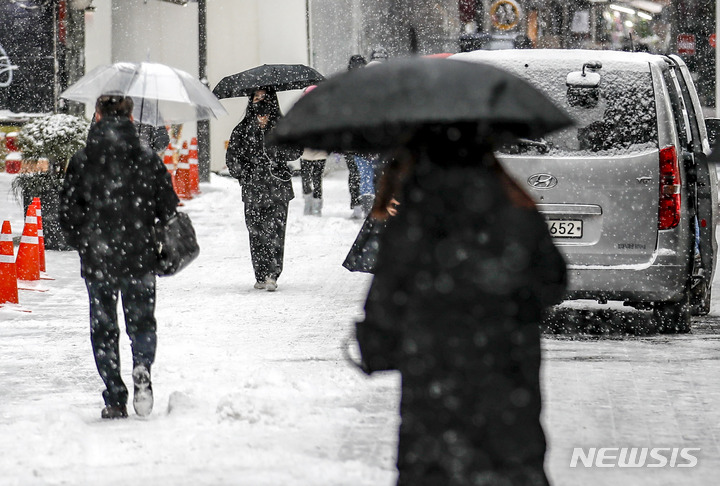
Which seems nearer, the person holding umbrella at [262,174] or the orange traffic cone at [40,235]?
the person holding umbrella at [262,174]

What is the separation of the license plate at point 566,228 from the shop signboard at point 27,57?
1331 centimetres

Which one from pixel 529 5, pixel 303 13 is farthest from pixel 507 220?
pixel 529 5

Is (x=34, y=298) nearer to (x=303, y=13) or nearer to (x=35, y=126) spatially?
(x=35, y=126)

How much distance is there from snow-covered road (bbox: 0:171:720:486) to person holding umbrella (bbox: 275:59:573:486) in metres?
2.00

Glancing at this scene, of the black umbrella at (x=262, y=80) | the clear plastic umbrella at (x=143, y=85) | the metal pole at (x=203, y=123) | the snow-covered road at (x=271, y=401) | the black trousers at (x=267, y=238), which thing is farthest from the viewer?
the metal pole at (x=203, y=123)

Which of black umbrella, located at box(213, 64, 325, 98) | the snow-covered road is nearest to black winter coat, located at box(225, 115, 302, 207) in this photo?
black umbrella, located at box(213, 64, 325, 98)

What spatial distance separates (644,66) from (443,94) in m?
6.01

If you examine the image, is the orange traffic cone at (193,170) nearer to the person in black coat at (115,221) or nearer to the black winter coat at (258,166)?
the black winter coat at (258,166)

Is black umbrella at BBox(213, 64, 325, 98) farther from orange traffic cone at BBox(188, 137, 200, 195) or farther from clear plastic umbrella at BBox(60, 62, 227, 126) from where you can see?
orange traffic cone at BBox(188, 137, 200, 195)

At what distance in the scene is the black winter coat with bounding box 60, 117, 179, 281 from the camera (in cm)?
671

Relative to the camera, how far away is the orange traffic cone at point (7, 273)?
11203 mm

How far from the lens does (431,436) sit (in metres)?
3.62

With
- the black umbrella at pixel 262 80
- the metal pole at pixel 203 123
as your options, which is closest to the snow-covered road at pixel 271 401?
the black umbrella at pixel 262 80

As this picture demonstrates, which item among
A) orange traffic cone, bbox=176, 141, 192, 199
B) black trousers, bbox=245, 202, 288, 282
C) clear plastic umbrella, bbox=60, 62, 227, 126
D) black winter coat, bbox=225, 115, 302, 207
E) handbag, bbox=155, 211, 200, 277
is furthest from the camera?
orange traffic cone, bbox=176, 141, 192, 199
